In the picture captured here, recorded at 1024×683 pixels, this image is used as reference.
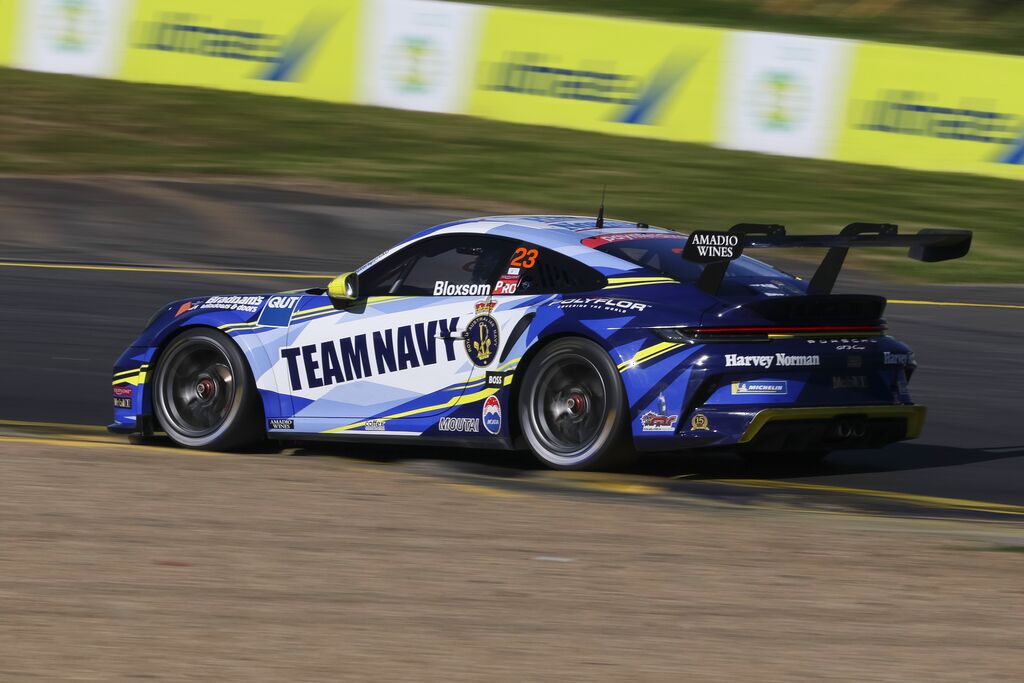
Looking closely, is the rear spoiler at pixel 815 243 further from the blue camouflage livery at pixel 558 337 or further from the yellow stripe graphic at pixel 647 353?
the yellow stripe graphic at pixel 647 353

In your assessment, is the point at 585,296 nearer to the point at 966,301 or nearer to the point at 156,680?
the point at 156,680

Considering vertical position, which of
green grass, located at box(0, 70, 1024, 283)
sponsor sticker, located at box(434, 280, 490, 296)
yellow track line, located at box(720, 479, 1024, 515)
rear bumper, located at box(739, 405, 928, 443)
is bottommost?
yellow track line, located at box(720, 479, 1024, 515)

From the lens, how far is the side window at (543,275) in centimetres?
852

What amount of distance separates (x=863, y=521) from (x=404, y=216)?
1166 cm

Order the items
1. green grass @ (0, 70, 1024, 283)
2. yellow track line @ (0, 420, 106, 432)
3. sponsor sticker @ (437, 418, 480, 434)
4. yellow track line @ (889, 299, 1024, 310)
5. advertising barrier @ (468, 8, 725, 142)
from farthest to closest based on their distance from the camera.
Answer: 1. advertising barrier @ (468, 8, 725, 142)
2. green grass @ (0, 70, 1024, 283)
3. yellow track line @ (889, 299, 1024, 310)
4. yellow track line @ (0, 420, 106, 432)
5. sponsor sticker @ (437, 418, 480, 434)

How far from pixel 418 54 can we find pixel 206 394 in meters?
13.7

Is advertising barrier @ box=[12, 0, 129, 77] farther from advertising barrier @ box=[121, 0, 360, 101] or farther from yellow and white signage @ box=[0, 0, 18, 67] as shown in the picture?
advertising barrier @ box=[121, 0, 360, 101]

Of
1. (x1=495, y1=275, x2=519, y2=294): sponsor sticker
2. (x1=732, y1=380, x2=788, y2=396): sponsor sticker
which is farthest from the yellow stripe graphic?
(x1=495, y1=275, x2=519, y2=294): sponsor sticker

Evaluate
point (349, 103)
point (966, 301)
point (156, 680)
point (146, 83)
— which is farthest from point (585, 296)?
point (146, 83)

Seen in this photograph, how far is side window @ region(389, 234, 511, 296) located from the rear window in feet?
1.72

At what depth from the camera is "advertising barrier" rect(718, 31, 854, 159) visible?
2012cm

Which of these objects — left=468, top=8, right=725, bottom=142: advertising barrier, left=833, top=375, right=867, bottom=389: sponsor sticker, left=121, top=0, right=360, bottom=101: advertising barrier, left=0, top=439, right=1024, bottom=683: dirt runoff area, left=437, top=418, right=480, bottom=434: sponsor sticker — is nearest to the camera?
left=0, top=439, right=1024, bottom=683: dirt runoff area

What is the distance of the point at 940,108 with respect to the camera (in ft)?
64.6

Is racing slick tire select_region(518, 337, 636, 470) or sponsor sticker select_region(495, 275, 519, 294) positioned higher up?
sponsor sticker select_region(495, 275, 519, 294)
